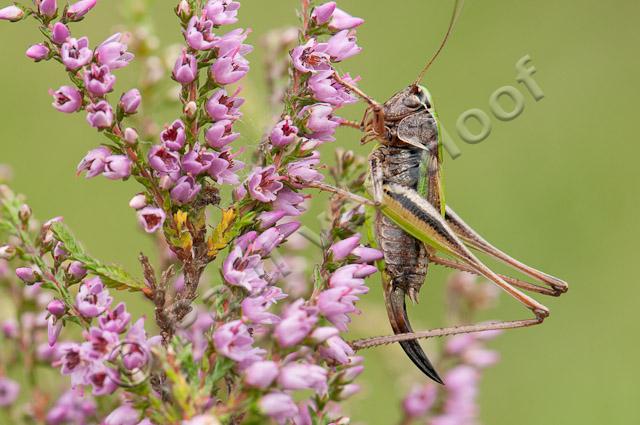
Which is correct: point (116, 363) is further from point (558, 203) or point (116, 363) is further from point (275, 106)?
point (558, 203)

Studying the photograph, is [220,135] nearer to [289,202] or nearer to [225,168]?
[225,168]

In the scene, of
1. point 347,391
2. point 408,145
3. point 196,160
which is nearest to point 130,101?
point 196,160

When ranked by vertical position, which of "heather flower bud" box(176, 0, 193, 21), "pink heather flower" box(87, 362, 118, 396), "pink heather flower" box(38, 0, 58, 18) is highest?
"pink heather flower" box(38, 0, 58, 18)

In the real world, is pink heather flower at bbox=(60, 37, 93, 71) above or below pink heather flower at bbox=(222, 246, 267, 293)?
above

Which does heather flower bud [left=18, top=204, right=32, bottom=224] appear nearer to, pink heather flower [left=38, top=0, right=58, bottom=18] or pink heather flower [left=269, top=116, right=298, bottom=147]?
pink heather flower [left=38, top=0, right=58, bottom=18]

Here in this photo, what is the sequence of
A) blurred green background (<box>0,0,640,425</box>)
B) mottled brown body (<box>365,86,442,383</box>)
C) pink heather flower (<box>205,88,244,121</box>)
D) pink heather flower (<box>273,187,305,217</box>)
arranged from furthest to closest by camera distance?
blurred green background (<box>0,0,640,425</box>) < mottled brown body (<box>365,86,442,383</box>) < pink heather flower (<box>273,187,305,217</box>) < pink heather flower (<box>205,88,244,121</box>)

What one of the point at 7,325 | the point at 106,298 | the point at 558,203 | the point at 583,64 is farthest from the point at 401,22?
the point at 106,298

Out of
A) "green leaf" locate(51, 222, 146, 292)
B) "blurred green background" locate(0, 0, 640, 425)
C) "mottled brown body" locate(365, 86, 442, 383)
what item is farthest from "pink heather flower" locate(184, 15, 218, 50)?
"blurred green background" locate(0, 0, 640, 425)
